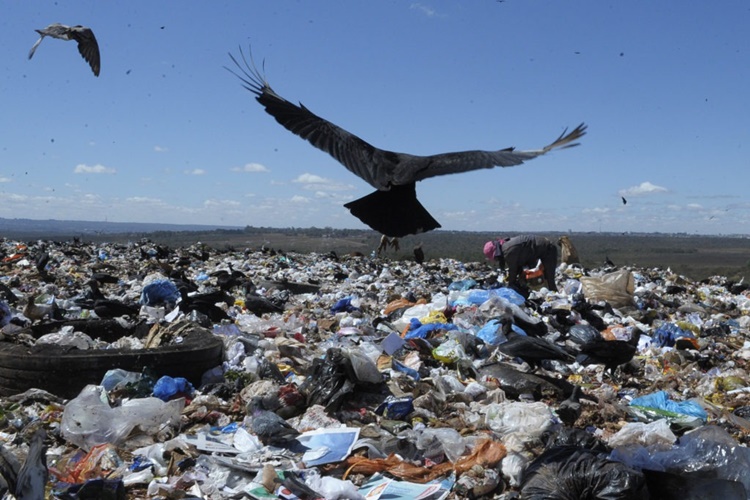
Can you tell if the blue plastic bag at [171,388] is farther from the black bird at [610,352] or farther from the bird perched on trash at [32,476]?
the black bird at [610,352]

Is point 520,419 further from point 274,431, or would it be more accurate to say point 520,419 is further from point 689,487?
point 274,431

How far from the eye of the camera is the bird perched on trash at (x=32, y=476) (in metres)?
2.12

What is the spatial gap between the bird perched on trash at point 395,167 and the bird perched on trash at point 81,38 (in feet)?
7.32

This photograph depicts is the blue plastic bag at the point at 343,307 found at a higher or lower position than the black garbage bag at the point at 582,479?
higher

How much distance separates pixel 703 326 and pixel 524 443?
4.42m

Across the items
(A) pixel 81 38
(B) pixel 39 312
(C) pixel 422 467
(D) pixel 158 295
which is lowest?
(C) pixel 422 467

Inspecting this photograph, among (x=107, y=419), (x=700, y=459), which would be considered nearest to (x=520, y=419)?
(x=700, y=459)

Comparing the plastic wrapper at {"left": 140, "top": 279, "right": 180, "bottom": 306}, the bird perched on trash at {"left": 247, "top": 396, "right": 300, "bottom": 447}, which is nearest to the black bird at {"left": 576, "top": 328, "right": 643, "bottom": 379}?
the bird perched on trash at {"left": 247, "top": 396, "right": 300, "bottom": 447}

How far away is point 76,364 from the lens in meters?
3.68

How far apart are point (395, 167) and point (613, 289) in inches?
205

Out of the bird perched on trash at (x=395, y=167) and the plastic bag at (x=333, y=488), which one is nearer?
the plastic bag at (x=333, y=488)

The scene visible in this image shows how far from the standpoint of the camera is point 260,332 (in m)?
5.40

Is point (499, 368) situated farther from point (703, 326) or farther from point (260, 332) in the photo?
point (703, 326)

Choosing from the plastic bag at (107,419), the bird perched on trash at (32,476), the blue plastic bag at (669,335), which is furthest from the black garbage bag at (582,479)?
the blue plastic bag at (669,335)
